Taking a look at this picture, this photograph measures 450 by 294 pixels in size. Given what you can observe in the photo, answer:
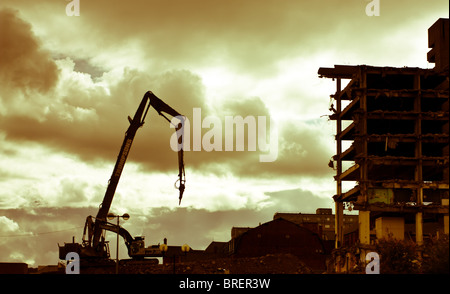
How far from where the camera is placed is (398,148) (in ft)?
313

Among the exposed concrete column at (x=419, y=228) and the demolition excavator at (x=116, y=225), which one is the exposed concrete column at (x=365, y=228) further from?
the demolition excavator at (x=116, y=225)

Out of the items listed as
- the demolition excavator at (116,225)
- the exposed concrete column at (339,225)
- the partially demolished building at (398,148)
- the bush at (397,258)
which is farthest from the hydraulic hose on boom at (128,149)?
the exposed concrete column at (339,225)

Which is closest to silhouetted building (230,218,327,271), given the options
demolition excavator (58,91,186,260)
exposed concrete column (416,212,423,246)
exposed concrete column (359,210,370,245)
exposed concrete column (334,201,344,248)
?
exposed concrete column (334,201,344,248)

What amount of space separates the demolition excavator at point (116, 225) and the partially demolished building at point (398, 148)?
3318 centimetres

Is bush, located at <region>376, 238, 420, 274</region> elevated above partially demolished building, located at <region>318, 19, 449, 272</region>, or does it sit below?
below

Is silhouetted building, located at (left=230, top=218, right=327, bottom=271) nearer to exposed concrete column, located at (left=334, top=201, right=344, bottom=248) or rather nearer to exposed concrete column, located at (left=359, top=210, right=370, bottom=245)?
exposed concrete column, located at (left=334, top=201, right=344, bottom=248)

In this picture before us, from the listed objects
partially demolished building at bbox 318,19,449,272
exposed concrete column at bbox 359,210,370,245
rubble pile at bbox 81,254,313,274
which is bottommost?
rubble pile at bbox 81,254,313,274

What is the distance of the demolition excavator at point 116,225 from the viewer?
206 ft

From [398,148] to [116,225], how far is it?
48174mm

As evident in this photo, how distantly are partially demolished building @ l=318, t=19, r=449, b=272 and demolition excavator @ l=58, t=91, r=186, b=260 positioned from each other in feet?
109

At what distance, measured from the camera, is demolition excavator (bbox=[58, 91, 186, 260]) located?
2468 inches
